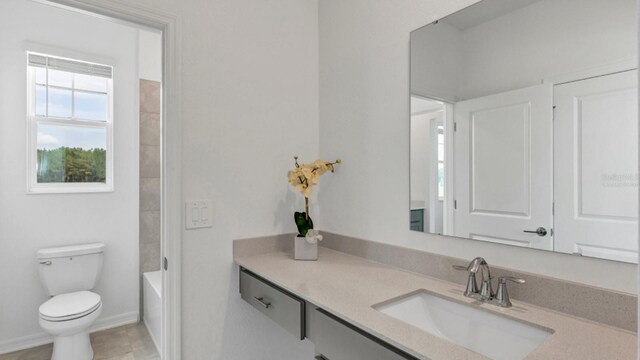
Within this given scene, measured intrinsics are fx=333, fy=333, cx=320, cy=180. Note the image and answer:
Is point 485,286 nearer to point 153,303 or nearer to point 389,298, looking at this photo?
point 389,298

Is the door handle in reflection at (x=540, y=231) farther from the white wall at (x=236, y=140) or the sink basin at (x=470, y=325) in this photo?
the white wall at (x=236, y=140)

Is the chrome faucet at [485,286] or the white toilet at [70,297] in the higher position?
the chrome faucet at [485,286]

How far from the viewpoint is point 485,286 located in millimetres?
1075

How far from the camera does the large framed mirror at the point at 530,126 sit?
36.2 inches

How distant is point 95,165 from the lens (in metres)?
2.81

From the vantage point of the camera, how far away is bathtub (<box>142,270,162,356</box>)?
2378 mm

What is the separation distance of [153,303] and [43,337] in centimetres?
91

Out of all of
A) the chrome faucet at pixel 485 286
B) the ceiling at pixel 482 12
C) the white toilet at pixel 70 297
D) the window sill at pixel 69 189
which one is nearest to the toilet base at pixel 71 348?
the white toilet at pixel 70 297

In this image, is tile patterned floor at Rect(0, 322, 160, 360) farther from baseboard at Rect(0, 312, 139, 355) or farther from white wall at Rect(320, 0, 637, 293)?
white wall at Rect(320, 0, 637, 293)

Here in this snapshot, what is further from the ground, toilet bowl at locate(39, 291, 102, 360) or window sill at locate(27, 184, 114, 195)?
window sill at locate(27, 184, 114, 195)

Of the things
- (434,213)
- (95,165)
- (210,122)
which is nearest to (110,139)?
(95,165)

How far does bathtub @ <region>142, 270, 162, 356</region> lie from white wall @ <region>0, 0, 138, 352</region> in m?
0.17

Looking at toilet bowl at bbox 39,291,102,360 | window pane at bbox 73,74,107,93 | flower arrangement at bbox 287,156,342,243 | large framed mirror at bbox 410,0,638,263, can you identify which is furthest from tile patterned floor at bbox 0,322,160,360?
large framed mirror at bbox 410,0,638,263

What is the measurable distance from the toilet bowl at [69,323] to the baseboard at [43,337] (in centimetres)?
41
